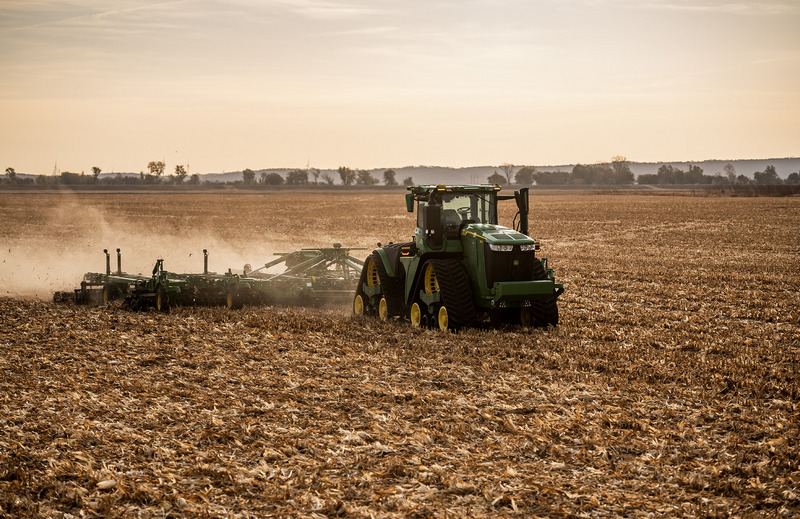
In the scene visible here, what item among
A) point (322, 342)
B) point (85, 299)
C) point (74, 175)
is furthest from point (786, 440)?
point (74, 175)

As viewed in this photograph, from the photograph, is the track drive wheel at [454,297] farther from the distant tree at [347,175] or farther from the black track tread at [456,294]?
the distant tree at [347,175]

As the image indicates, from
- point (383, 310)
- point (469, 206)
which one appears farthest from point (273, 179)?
point (469, 206)

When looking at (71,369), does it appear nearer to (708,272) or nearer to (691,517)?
(691,517)

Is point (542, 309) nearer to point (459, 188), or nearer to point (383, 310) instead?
point (459, 188)

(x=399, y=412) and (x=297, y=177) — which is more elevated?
(x=297, y=177)

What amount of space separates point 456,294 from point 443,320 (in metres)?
0.55

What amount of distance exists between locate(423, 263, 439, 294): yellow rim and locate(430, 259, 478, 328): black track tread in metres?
0.49

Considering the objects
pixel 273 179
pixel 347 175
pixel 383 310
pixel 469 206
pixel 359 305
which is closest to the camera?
pixel 469 206

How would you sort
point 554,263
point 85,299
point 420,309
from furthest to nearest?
point 554,263 → point 85,299 → point 420,309

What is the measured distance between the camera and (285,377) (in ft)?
36.0

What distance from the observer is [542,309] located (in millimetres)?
13805

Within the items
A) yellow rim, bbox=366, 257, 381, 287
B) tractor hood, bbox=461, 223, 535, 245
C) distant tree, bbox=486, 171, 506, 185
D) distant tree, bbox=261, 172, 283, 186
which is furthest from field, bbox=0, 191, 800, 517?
distant tree, bbox=261, 172, 283, 186

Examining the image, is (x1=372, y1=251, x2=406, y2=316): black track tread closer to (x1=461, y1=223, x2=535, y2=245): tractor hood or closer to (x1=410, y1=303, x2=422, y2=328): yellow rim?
(x1=410, y1=303, x2=422, y2=328): yellow rim

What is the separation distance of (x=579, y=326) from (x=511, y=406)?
5.60 m
